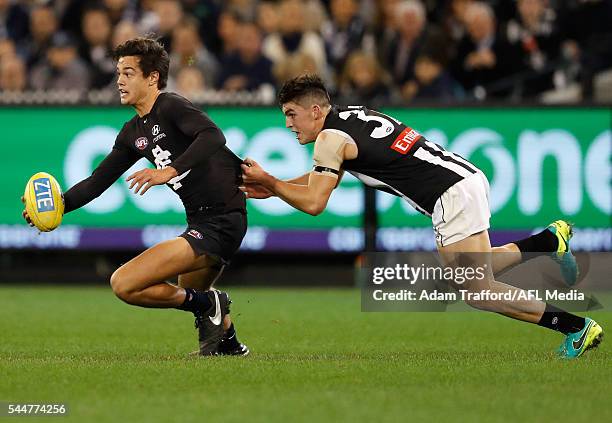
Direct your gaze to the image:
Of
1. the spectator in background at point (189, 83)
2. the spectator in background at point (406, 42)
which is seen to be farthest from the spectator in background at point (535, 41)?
the spectator in background at point (189, 83)

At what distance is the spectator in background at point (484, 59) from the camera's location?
686 inches

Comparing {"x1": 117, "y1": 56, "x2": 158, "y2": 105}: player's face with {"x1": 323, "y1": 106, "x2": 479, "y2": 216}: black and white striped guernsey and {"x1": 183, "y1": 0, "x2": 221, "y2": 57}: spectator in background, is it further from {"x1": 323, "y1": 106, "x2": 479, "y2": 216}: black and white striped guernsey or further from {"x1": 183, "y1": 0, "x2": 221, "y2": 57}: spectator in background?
{"x1": 183, "y1": 0, "x2": 221, "y2": 57}: spectator in background

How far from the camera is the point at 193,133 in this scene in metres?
9.04

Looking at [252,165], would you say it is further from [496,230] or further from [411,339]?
[496,230]

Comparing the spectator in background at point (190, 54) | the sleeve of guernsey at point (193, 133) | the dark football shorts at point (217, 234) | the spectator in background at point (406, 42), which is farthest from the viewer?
the spectator in background at point (406, 42)

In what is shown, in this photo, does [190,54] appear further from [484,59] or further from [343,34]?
[484,59]

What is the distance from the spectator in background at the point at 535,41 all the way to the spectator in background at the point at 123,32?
5403mm

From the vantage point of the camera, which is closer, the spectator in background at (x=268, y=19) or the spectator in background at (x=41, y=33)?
the spectator in background at (x=268, y=19)

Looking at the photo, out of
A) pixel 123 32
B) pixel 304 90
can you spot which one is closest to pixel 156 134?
pixel 304 90

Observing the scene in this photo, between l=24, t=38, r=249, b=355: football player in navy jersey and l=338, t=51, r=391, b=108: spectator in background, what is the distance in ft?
25.1

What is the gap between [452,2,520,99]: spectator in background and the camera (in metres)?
17.4

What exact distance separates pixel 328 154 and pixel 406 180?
657mm

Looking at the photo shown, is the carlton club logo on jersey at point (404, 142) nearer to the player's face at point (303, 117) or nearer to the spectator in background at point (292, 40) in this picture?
the player's face at point (303, 117)

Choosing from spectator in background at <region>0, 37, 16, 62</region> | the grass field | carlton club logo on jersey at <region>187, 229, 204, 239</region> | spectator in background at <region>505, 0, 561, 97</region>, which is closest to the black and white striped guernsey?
carlton club logo on jersey at <region>187, 229, 204, 239</region>
